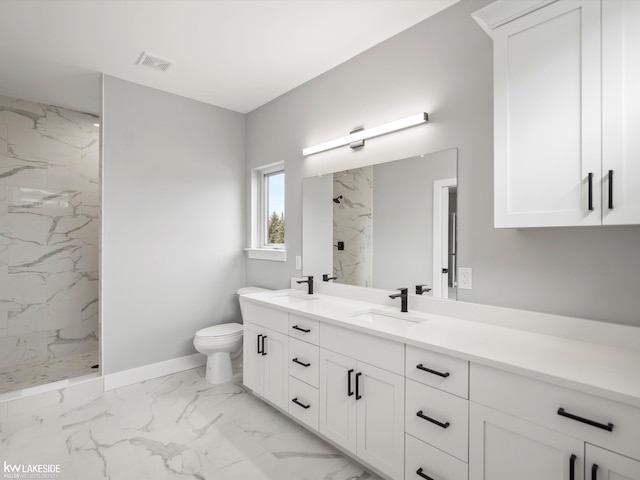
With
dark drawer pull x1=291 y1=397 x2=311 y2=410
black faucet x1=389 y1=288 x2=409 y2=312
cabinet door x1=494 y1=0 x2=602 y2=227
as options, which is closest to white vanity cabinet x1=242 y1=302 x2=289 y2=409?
dark drawer pull x1=291 y1=397 x2=311 y2=410

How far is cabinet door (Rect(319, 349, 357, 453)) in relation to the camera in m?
1.80

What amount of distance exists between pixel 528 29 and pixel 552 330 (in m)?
1.33

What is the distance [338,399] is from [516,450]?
898mm

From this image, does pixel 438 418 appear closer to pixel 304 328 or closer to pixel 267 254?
pixel 304 328

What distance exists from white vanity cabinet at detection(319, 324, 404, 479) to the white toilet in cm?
130

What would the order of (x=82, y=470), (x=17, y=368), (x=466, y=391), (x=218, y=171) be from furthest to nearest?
(x=218, y=171), (x=17, y=368), (x=82, y=470), (x=466, y=391)

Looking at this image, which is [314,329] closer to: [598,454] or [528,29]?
[598,454]

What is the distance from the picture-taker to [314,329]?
2.05 meters

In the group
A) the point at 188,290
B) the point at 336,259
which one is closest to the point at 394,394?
the point at 336,259

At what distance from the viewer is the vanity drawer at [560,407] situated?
1014 mm

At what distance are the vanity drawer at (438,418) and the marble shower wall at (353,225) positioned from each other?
0.99 meters

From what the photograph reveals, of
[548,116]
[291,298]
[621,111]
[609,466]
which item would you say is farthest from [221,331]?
[621,111]

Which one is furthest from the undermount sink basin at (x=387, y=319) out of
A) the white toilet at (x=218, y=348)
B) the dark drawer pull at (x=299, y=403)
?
the white toilet at (x=218, y=348)

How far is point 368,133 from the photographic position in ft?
7.88
